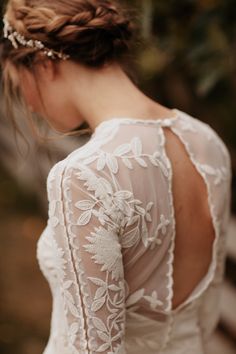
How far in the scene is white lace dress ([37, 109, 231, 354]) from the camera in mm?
1520

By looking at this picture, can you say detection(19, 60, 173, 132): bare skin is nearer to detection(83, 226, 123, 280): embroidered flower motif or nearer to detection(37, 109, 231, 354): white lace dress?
detection(37, 109, 231, 354): white lace dress

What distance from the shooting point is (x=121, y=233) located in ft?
5.14

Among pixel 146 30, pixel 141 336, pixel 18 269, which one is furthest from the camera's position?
pixel 18 269

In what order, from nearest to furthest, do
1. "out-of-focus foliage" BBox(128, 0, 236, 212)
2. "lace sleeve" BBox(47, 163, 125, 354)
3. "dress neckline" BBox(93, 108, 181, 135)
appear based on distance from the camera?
1. "lace sleeve" BBox(47, 163, 125, 354)
2. "dress neckline" BBox(93, 108, 181, 135)
3. "out-of-focus foliage" BBox(128, 0, 236, 212)

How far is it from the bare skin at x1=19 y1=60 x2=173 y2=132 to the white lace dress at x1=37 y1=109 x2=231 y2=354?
0.17ft

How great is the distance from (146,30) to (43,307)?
2.76 meters

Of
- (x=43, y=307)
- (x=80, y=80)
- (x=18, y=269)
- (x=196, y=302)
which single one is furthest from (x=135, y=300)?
(x=18, y=269)

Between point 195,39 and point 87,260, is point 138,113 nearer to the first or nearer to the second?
point 87,260

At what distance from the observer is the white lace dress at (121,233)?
1520mm

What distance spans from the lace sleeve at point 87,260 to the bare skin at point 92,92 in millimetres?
282

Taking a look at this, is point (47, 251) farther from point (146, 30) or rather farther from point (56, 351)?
point (146, 30)

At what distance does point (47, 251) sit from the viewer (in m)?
1.90

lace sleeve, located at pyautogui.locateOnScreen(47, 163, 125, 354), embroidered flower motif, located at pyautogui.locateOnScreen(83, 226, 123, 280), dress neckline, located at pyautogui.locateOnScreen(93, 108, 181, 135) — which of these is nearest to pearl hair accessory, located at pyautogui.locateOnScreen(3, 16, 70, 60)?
dress neckline, located at pyautogui.locateOnScreen(93, 108, 181, 135)

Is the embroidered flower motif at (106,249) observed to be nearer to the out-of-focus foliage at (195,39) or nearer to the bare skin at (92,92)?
the bare skin at (92,92)
